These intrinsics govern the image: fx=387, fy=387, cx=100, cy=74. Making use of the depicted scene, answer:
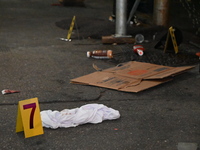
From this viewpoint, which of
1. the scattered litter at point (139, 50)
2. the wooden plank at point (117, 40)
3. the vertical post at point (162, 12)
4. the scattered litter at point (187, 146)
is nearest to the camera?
the scattered litter at point (187, 146)

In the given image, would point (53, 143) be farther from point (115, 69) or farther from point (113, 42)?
point (113, 42)

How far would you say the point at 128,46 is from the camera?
8000mm

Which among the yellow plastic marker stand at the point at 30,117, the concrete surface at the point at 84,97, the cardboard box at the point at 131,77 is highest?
the yellow plastic marker stand at the point at 30,117

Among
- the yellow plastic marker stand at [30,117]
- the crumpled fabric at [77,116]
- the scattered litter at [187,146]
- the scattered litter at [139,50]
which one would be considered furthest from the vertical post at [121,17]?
the scattered litter at [187,146]

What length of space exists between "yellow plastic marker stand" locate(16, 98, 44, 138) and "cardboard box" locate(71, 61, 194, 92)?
1647 mm

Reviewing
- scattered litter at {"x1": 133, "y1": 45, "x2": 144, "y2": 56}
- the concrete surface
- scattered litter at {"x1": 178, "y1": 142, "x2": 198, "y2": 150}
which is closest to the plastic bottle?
the concrete surface

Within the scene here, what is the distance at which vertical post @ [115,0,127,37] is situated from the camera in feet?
27.1

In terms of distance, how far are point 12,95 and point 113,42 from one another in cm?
353

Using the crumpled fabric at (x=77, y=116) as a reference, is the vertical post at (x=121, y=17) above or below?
above

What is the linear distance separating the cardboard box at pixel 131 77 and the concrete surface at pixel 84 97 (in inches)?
3.9

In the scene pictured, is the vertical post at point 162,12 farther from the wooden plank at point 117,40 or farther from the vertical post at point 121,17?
the wooden plank at point 117,40

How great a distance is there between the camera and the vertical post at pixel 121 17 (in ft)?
27.1

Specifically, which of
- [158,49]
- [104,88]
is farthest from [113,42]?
[104,88]

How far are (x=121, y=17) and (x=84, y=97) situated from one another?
11.9 ft
